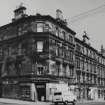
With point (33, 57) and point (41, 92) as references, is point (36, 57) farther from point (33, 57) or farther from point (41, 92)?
point (41, 92)

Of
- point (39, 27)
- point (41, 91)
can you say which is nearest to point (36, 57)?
point (39, 27)

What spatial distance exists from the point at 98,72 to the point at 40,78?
3364 centimetres

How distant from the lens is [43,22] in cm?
3922

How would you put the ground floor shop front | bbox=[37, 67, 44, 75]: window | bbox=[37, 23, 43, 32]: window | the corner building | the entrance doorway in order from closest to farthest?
the ground floor shop front → the entrance doorway → the corner building → bbox=[37, 67, 44, 75]: window → bbox=[37, 23, 43, 32]: window

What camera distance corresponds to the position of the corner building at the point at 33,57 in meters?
37.8

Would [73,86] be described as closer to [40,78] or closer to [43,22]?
[40,78]

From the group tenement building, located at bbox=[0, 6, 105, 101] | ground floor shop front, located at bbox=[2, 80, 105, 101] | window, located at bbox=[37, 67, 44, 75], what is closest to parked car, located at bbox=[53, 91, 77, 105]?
ground floor shop front, located at bbox=[2, 80, 105, 101]

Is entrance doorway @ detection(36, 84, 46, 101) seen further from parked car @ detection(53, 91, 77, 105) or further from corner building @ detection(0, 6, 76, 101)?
parked car @ detection(53, 91, 77, 105)

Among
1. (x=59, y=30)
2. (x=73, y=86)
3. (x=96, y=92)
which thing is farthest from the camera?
(x=96, y=92)

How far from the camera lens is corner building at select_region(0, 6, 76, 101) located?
37.8 metres

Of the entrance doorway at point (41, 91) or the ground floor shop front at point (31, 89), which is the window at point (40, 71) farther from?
the entrance doorway at point (41, 91)

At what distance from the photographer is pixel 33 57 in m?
38.2

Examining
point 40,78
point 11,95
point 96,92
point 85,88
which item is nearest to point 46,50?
point 40,78

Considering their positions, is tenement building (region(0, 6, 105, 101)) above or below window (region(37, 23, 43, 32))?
below
